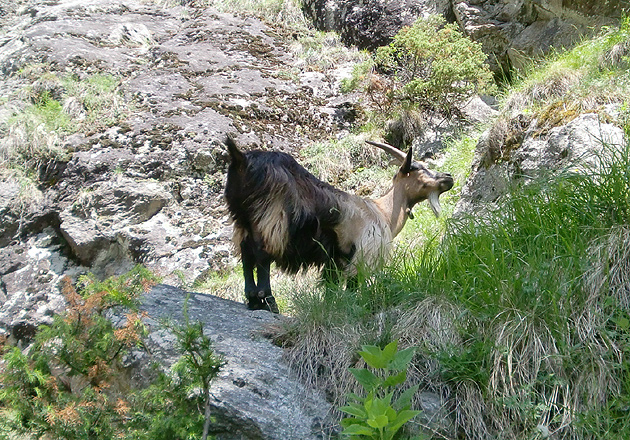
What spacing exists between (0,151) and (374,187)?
4.75 meters

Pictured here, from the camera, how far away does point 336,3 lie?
1089 cm

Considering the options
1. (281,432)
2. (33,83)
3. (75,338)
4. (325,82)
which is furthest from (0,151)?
(281,432)

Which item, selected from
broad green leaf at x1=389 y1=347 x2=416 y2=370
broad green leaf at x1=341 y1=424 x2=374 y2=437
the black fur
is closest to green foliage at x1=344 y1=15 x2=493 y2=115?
the black fur

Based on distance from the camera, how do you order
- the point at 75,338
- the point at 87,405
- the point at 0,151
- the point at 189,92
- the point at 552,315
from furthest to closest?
the point at 189,92
the point at 0,151
the point at 552,315
the point at 75,338
the point at 87,405

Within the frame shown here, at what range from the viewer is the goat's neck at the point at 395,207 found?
589cm

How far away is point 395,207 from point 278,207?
5.56ft

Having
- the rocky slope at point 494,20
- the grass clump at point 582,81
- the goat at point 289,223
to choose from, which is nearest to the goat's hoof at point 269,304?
the goat at point 289,223

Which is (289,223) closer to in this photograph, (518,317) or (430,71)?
(518,317)

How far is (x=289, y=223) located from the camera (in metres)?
4.67

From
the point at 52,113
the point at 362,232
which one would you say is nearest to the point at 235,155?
the point at 362,232

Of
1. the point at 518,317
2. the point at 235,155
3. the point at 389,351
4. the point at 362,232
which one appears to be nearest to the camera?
the point at 389,351

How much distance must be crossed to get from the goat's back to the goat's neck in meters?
1.02

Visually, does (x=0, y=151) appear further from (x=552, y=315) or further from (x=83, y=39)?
(x=552, y=315)

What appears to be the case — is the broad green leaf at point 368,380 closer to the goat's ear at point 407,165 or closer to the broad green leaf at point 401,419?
the broad green leaf at point 401,419
